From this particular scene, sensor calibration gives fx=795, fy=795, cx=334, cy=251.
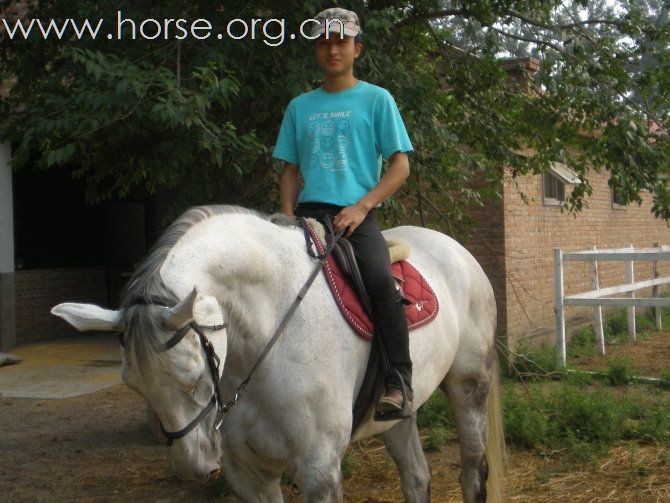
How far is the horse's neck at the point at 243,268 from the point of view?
2.84m

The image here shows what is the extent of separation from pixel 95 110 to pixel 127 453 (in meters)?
3.30

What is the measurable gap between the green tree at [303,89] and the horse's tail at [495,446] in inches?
73.9

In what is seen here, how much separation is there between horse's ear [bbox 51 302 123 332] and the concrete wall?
10.5 m

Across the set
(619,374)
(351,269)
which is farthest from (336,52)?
(619,374)

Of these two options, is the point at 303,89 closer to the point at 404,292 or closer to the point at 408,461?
the point at 404,292

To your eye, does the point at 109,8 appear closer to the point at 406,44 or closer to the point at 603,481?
the point at 406,44

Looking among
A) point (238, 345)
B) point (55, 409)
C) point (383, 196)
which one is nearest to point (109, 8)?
point (383, 196)

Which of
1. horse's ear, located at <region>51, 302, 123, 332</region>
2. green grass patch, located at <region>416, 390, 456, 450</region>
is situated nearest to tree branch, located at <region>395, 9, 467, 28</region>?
green grass patch, located at <region>416, 390, 456, 450</region>

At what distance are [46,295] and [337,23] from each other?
11387 mm

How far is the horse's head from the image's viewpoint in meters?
2.55

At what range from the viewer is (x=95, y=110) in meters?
4.84

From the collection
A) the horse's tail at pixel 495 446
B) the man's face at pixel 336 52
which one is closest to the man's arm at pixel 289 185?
the man's face at pixel 336 52

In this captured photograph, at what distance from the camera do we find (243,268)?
120 inches

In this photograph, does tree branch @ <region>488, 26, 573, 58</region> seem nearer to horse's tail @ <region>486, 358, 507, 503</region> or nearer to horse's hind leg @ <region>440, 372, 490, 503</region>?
horse's tail @ <region>486, 358, 507, 503</region>
